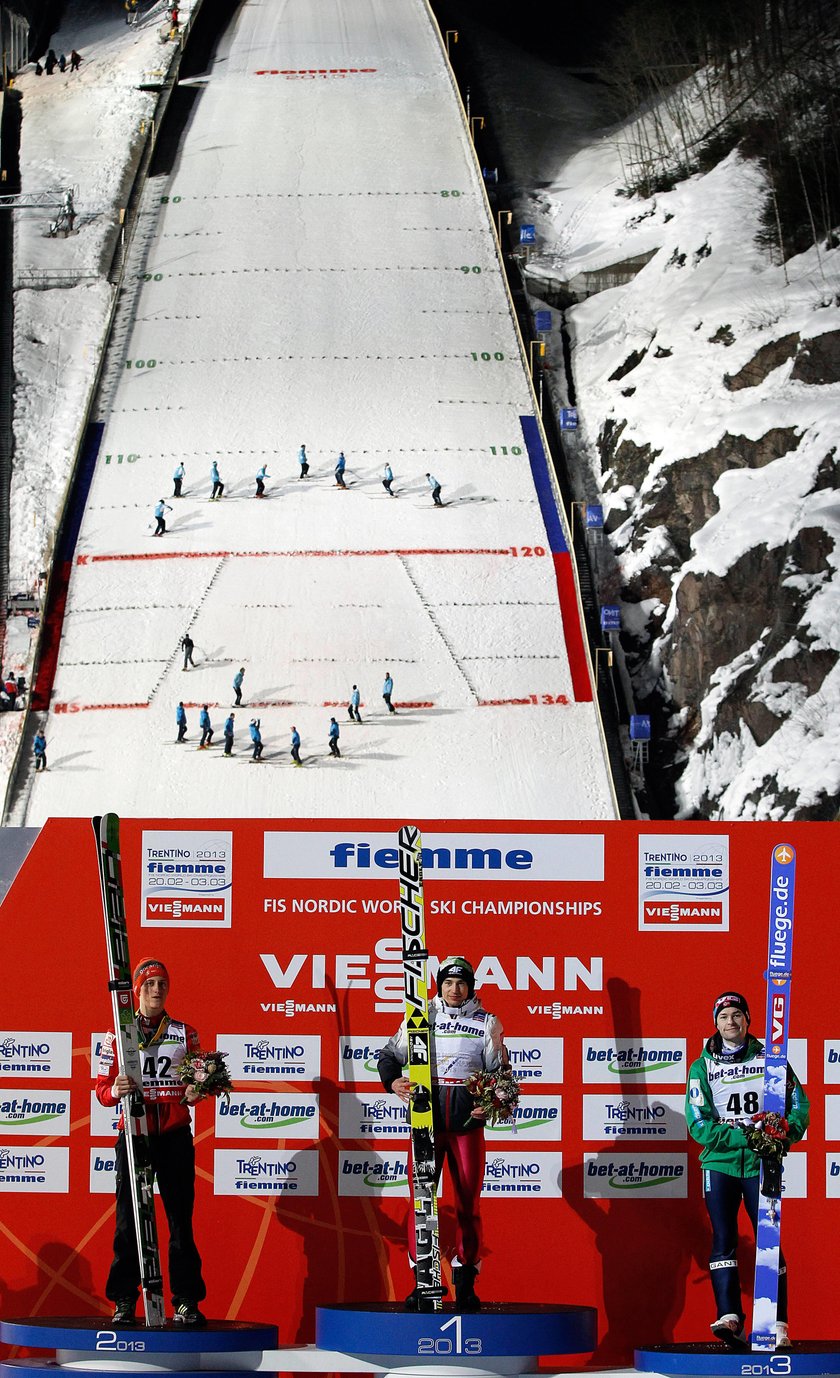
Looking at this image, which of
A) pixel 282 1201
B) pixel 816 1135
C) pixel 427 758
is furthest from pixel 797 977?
pixel 427 758

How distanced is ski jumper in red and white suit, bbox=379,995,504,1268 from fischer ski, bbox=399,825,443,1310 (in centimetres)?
15

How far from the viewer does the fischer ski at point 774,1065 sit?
623 cm

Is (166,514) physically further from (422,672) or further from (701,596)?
(701,596)

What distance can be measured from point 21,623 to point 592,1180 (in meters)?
18.5

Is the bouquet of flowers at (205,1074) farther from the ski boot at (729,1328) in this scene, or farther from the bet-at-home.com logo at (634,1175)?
the ski boot at (729,1328)

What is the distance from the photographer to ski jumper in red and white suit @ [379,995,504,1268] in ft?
22.1

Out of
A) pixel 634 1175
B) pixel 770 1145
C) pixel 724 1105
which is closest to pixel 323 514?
pixel 634 1175

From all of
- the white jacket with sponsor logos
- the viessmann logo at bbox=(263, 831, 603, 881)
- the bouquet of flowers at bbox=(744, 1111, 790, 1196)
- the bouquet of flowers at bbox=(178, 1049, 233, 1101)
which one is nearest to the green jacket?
the bouquet of flowers at bbox=(744, 1111, 790, 1196)

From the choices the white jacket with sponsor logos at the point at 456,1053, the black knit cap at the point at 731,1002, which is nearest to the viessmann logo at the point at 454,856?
the white jacket with sponsor logos at the point at 456,1053

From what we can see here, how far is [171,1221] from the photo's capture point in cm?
669

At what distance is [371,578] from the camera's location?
23531 millimetres

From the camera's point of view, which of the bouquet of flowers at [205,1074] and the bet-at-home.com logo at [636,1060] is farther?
the bet-at-home.com logo at [636,1060]

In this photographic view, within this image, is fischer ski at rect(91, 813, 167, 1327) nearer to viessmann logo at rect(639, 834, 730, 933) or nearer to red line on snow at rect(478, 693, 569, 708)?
viessmann logo at rect(639, 834, 730, 933)

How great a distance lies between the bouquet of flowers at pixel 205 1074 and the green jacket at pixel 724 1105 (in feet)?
5.68
